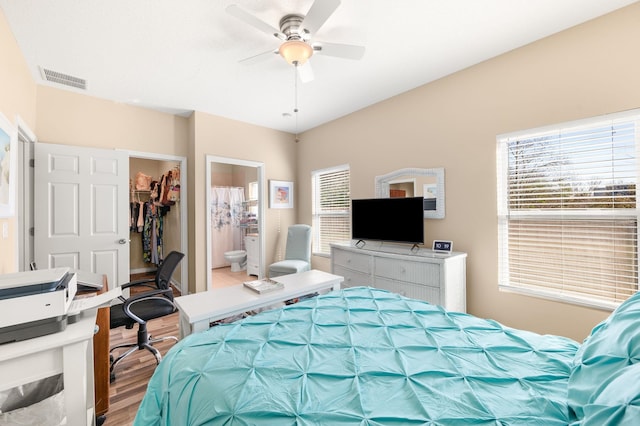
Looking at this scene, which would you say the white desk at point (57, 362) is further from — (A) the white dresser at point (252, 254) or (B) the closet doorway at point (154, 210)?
(A) the white dresser at point (252, 254)

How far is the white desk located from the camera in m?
1.11

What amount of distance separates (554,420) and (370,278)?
2.40 meters

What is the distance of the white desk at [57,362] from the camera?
111 centimetres

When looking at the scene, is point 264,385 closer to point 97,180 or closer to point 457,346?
point 457,346

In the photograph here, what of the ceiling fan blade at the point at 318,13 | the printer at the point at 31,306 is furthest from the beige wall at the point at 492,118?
the printer at the point at 31,306

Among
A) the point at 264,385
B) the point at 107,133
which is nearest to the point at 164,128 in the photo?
the point at 107,133

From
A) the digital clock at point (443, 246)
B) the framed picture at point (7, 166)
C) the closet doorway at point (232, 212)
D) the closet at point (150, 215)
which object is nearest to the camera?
the framed picture at point (7, 166)

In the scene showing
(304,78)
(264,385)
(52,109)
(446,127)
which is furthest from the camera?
(52,109)

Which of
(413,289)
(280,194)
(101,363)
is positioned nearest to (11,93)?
(101,363)

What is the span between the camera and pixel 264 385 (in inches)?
35.4

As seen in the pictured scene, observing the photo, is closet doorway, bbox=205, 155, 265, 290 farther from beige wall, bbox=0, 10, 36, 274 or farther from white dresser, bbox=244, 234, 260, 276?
beige wall, bbox=0, 10, 36, 274

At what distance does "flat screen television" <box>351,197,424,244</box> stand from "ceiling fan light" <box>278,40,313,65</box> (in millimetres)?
A: 1769

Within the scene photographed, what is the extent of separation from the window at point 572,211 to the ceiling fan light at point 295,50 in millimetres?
1966

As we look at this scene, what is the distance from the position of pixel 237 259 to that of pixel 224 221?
977 millimetres
